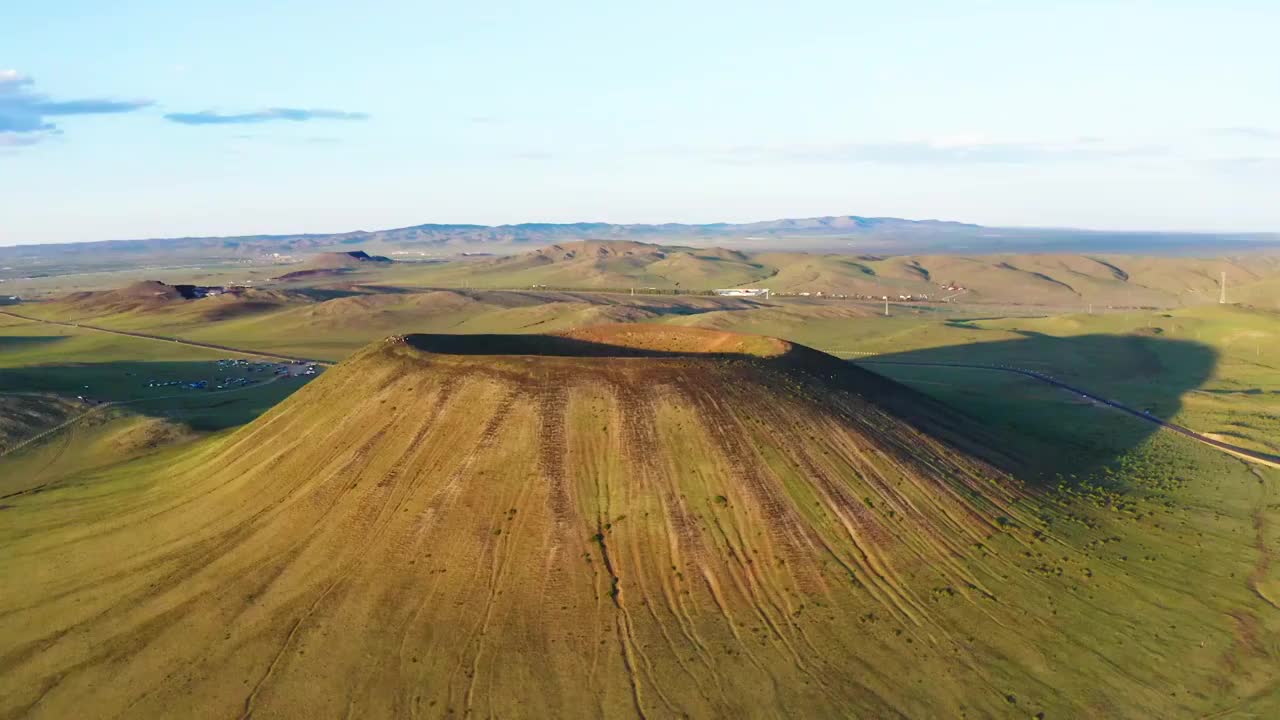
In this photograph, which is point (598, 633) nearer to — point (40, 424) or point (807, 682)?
point (807, 682)

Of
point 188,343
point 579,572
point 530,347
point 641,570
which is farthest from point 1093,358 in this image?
point 188,343

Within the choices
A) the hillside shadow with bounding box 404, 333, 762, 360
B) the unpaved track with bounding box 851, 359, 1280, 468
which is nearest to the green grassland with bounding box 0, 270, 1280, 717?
the hillside shadow with bounding box 404, 333, 762, 360

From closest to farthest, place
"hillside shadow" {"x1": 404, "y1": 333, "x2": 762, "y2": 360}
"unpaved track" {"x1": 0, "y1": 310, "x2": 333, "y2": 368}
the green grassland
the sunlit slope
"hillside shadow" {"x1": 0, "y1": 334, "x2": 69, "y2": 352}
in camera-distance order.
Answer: the sunlit slope, the green grassland, "hillside shadow" {"x1": 404, "y1": 333, "x2": 762, "y2": 360}, "unpaved track" {"x1": 0, "y1": 310, "x2": 333, "y2": 368}, "hillside shadow" {"x1": 0, "y1": 334, "x2": 69, "y2": 352}

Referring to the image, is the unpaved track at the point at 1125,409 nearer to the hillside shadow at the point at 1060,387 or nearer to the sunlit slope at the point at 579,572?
the hillside shadow at the point at 1060,387

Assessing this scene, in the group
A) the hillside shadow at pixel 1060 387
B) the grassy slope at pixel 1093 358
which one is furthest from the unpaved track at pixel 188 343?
the hillside shadow at pixel 1060 387

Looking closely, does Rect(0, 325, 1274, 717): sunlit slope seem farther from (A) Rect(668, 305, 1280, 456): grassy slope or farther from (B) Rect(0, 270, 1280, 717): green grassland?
(A) Rect(668, 305, 1280, 456): grassy slope

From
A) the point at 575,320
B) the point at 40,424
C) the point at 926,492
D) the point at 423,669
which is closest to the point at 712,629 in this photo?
the point at 423,669
